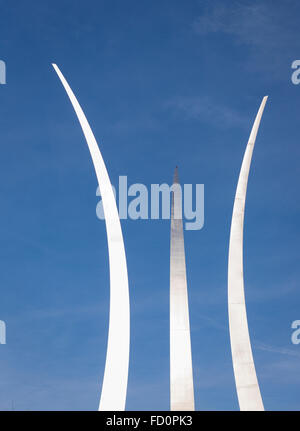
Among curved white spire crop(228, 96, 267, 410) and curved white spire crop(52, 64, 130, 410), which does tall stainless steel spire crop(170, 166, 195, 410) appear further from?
curved white spire crop(228, 96, 267, 410)

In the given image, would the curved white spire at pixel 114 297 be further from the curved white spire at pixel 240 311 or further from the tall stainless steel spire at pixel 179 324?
the curved white spire at pixel 240 311

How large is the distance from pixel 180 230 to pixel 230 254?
10.6 feet

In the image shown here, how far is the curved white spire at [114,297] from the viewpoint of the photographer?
40.5 meters

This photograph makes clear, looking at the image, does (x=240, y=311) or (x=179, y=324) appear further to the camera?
(x=240, y=311)

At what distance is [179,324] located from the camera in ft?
138

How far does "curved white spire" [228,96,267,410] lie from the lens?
4175 centimetres

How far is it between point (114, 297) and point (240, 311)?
717cm

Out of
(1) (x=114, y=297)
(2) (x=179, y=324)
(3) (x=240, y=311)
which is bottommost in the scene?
(2) (x=179, y=324)

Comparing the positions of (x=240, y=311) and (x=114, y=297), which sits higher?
(x=114, y=297)

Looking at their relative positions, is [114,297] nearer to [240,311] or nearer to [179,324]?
[179,324]

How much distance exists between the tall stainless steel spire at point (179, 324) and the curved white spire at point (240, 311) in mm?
2685

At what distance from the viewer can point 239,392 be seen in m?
41.8

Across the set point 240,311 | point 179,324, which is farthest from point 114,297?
point 240,311
